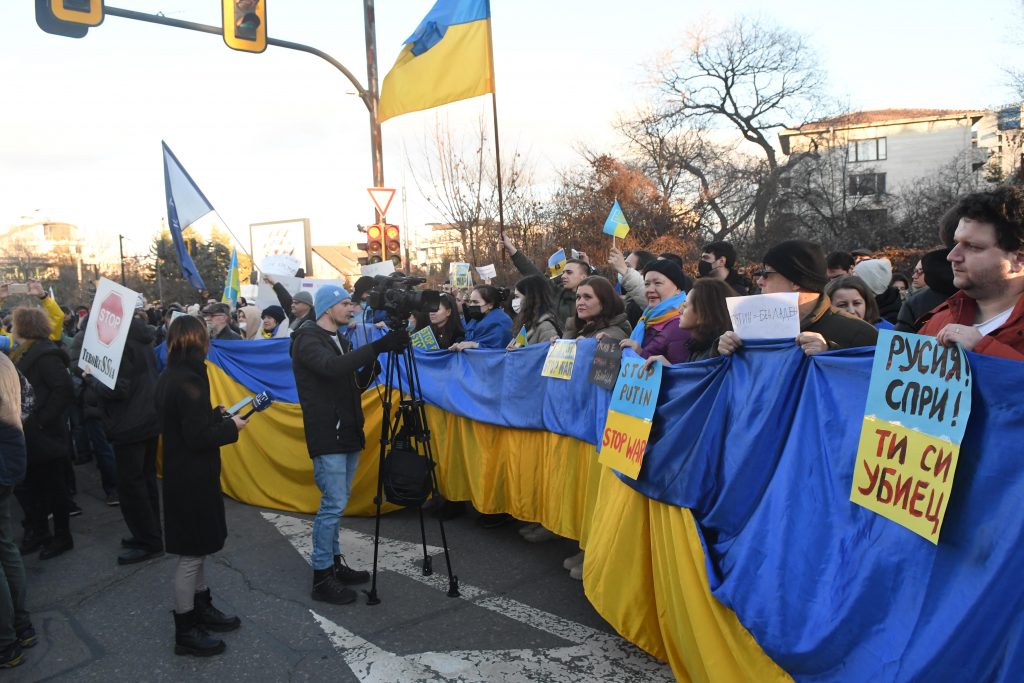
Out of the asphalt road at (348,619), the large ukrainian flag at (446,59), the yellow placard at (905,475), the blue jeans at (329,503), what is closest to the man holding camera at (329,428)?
the blue jeans at (329,503)

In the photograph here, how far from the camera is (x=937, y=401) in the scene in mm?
2184

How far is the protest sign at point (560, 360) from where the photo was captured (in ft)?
16.1

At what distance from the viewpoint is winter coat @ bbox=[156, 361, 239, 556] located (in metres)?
4.18

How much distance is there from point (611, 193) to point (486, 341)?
23640mm

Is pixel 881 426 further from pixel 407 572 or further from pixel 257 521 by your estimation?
pixel 257 521

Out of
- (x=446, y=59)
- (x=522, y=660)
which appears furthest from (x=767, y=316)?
(x=446, y=59)

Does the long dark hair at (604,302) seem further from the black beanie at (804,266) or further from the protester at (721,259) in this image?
the protester at (721,259)

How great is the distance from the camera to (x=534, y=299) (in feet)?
20.7

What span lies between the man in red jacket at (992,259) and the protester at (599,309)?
2.56 m

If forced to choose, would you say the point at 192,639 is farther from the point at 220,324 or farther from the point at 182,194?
the point at 182,194

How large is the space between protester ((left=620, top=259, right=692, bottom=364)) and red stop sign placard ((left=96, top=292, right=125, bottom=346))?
373 cm

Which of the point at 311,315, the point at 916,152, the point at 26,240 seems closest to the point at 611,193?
the point at 311,315

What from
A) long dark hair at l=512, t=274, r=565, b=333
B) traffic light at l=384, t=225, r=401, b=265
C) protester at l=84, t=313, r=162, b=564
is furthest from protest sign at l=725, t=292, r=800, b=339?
traffic light at l=384, t=225, r=401, b=265

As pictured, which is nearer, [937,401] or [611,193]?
[937,401]
